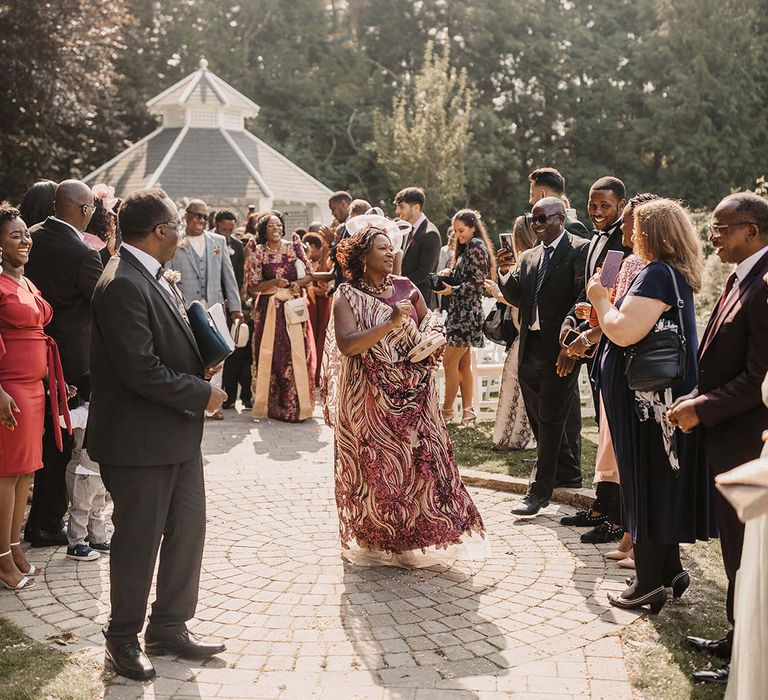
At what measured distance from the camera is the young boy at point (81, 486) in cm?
598


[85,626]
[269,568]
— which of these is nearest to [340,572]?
[269,568]

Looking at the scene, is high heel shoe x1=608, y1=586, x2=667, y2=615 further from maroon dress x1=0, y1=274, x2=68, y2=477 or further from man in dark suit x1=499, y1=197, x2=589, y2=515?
maroon dress x1=0, y1=274, x2=68, y2=477

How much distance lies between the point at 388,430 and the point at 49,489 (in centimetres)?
248

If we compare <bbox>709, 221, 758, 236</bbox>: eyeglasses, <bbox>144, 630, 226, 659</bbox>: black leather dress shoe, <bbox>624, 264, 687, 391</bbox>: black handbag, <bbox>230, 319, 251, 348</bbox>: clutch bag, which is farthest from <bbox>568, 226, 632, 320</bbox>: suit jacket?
<bbox>230, 319, 251, 348</bbox>: clutch bag

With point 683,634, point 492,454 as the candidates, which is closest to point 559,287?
point 492,454

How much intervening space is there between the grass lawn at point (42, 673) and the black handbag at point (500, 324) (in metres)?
5.10

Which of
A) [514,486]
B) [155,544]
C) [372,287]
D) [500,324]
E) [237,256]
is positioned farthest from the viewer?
[237,256]

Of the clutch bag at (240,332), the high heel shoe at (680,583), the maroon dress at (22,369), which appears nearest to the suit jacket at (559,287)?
the high heel shoe at (680,583)

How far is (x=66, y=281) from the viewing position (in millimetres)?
5902

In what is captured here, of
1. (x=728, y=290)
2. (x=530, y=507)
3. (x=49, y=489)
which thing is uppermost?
(x=728, y=290)

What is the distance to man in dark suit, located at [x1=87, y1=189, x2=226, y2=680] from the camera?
4.11 meters

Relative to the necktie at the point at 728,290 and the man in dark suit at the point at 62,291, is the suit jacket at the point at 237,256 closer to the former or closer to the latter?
the man in dark suit at the point at 62,291

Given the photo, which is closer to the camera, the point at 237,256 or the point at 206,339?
the point at 206,339

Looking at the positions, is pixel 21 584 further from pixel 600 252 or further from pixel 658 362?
pixel 600 252
